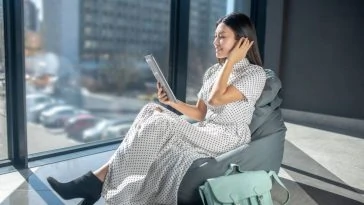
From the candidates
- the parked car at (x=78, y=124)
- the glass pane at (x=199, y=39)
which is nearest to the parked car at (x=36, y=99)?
the parked car at (x=78, y=124)

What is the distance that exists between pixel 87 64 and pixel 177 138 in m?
1.59

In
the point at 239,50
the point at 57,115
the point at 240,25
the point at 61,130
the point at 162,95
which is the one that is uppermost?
the point at 240,25

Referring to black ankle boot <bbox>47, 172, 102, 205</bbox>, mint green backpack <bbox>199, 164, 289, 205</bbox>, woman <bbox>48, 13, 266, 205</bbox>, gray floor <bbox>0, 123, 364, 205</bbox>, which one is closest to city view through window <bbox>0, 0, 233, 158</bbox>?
gray floor <bbox>0, 123, 364, 205</bbox>

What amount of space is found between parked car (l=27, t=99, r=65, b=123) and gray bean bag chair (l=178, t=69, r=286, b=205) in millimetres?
1624

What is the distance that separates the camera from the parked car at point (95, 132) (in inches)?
127

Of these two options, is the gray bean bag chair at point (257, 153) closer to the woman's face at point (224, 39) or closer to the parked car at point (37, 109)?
the woman's face at point (224, 39)

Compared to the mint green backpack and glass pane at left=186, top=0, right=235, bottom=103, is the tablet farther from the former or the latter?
glass pane at left=186, top=0, right=235, bottom=103

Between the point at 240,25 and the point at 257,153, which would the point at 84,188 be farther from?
the point at 240,25

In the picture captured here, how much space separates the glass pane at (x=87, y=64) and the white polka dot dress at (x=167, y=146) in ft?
4.19

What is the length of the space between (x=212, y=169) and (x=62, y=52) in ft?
5.87

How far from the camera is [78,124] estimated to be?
3158mm

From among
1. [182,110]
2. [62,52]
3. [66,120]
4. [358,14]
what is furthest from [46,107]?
[358,14]

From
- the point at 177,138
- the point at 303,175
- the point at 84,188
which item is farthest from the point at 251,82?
the point at 303,175

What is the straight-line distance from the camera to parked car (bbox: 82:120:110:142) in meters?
3.21
